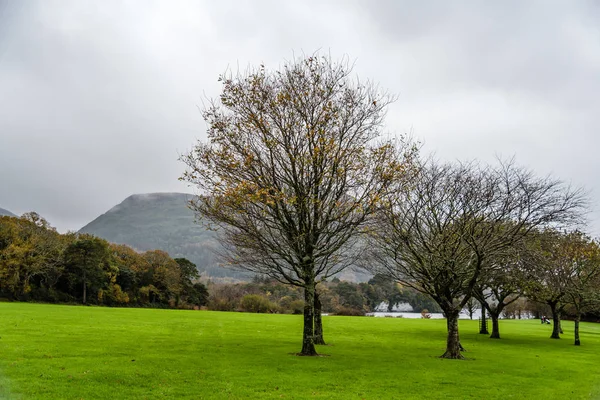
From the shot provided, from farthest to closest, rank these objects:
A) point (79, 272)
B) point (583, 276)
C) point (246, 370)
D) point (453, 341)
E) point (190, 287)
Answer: point (190, 287)
point (79, 272)
point (583, 276)
point (453, 341)
point (246, 370)

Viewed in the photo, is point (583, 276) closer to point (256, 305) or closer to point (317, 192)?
point (317, 192)

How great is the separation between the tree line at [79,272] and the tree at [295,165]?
6279 centimetres

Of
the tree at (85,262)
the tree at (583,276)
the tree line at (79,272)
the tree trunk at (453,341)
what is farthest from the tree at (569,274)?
the tree line at (79,272)

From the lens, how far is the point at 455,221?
28625mm

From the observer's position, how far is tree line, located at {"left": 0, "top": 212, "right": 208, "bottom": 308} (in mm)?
72125

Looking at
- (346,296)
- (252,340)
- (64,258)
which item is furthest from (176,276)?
(252,340)

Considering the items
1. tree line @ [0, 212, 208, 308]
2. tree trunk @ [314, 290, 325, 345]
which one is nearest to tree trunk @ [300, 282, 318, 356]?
tree trunk @ [314, 290, 325, 345]

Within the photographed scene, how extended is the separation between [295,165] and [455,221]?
12.1 m

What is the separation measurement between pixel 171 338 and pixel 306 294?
10.7 m

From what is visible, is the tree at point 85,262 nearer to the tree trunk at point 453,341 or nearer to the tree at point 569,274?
the tree trunk at point 453,341

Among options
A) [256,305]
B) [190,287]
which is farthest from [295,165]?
[190,287]

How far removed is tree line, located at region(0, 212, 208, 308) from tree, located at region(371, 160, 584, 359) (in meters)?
65.6

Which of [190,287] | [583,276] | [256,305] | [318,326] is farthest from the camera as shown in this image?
[190,287]

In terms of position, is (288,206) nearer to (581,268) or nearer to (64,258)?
(581,268)
